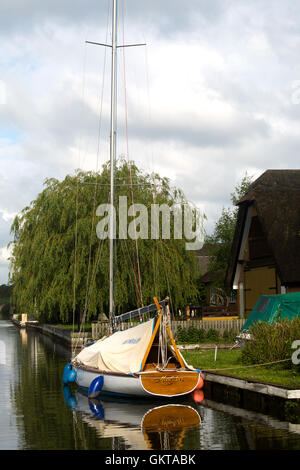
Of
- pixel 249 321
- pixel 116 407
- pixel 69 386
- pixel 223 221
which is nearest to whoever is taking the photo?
pixel 116 407

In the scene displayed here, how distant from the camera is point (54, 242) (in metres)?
38.9

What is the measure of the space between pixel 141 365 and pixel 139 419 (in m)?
2.91

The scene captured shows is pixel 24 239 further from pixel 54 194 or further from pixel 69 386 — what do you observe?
pixel 69 386

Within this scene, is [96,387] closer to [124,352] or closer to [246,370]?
[124,352]

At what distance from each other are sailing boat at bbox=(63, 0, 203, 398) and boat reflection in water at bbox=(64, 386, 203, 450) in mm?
384

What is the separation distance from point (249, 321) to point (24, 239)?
23912 millimetres

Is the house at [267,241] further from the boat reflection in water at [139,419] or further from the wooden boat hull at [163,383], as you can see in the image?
the boat reflection in water at [139,419]

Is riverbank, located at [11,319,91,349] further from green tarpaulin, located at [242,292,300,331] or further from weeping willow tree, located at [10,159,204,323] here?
green tarpaulin, located at [242,292,300,331]

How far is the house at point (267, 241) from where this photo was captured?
102 feet

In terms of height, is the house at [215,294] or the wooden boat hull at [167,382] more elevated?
the house at [215,294]

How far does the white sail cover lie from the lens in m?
18.0

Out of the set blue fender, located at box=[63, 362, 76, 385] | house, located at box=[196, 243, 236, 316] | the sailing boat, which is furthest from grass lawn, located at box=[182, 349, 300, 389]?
house, located at box=[196, 243, 236, 316]

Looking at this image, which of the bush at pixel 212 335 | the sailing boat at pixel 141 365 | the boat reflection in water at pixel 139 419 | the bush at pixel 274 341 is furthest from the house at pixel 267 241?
the boat reflection in water at pixel 139 419

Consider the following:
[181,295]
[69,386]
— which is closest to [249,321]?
[69,386]
